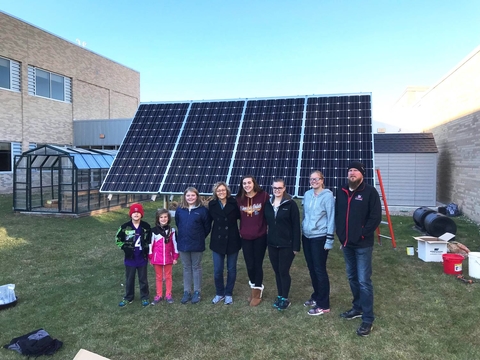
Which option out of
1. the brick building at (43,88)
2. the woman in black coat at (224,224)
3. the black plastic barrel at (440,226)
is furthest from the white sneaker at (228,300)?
the brick building at (43,88)

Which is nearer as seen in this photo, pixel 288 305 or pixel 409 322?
pixel 409 322

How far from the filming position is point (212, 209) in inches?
208

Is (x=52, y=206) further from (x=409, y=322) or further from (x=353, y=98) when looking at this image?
(x=409, y=322)

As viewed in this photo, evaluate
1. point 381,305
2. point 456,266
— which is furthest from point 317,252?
point 456,266

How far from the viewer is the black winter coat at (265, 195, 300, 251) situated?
15.9 feet

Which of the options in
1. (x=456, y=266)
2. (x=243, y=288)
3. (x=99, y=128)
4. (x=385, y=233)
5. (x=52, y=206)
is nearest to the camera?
(x=243, y=288)

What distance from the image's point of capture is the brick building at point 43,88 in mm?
20562

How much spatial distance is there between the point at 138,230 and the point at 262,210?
6.17 ft

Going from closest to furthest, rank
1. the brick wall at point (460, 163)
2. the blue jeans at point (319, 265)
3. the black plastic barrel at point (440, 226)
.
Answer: the blue jeans at point (319, 265) < the black plastic barrel at point (440, 226) < the brick wall at point (460, 163)

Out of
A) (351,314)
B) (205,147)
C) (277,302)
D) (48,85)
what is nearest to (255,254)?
(277,302)

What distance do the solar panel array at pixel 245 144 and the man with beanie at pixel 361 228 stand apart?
111 inches

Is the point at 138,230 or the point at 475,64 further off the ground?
the point at 475,64

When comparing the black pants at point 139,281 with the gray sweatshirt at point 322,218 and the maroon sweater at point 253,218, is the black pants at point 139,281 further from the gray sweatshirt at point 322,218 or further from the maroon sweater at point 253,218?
the gray sweatshirt at point 322,218

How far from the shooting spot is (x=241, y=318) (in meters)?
4.89
